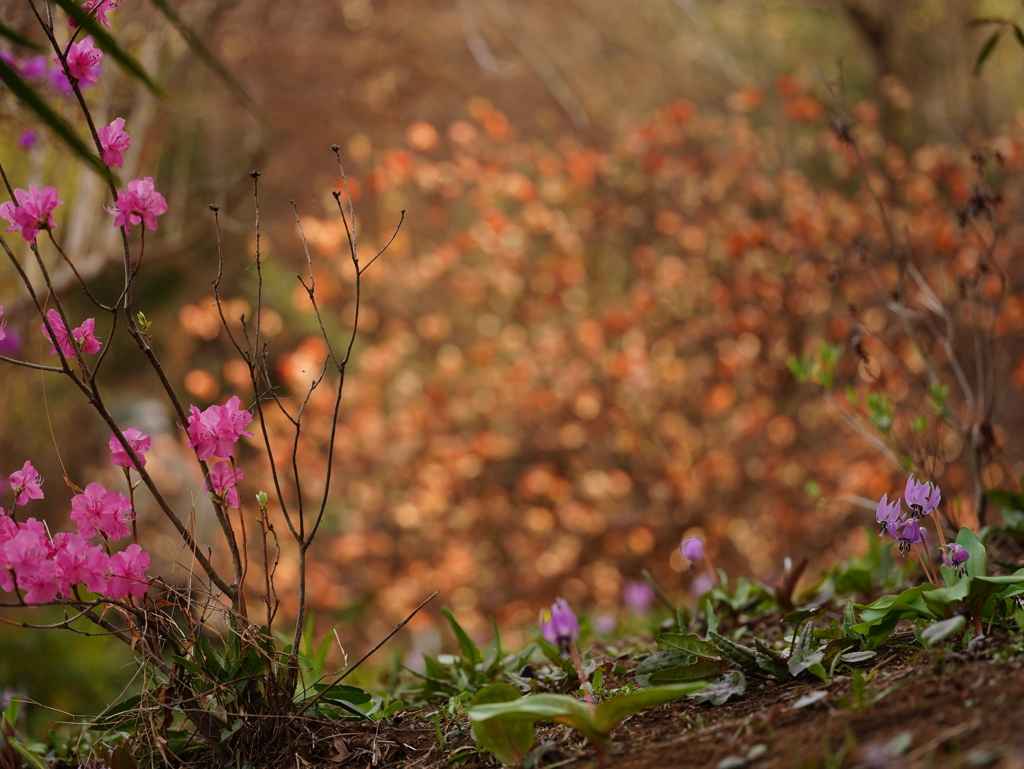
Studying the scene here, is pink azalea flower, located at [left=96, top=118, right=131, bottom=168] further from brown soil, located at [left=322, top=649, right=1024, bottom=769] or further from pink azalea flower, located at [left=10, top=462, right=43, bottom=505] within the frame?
brown soil, located at [left=322, top=649, right=1024, bottom=769]

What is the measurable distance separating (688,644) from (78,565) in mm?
1141

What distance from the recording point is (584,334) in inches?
211

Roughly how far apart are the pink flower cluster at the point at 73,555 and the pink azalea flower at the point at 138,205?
48cm

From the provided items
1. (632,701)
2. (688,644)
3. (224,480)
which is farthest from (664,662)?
(224,480)

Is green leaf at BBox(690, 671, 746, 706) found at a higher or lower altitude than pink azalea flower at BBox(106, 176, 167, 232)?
lower

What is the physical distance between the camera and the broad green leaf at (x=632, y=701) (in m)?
1.32

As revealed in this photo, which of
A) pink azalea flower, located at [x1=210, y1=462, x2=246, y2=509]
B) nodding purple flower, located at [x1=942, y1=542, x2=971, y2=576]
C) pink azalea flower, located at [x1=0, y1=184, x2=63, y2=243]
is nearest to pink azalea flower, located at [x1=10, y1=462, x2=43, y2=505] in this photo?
pink azalea flower, located at [x1=210, y1=462, x2=246, y2=509]

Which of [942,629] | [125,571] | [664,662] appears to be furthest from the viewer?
[664,662]

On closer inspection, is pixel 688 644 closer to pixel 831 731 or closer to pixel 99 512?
pixel 831 731

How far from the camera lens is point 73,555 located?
4.76 ft

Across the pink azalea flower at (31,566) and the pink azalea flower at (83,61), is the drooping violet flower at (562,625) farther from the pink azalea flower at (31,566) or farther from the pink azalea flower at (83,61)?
the pink azalea flower at (83,61)

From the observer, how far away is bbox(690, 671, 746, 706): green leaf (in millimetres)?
1589

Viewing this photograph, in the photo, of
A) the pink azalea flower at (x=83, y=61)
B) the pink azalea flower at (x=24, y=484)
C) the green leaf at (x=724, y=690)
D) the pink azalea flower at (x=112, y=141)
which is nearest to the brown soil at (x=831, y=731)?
the green leaf at (x=724, y=690)

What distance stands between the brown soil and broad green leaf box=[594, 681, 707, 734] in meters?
0.07
